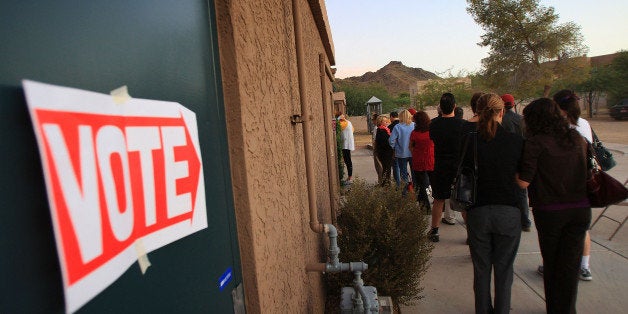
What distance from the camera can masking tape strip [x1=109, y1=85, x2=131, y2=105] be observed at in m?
0.73

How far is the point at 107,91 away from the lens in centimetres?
72

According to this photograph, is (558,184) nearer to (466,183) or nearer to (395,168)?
(466,183)

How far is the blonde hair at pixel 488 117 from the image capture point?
283 centimetres

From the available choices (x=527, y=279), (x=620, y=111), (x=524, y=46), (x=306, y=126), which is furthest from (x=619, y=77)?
(x=306, y=126)

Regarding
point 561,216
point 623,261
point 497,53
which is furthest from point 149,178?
point 497,53

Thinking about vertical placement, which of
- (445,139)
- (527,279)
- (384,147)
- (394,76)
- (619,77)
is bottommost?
(527,279)

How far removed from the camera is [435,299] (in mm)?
3688

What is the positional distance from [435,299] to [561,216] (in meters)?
1.47

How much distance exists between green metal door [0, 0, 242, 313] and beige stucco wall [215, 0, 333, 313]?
7cm

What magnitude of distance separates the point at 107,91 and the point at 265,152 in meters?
0.98

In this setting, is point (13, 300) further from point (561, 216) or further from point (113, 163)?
point (561, 216)

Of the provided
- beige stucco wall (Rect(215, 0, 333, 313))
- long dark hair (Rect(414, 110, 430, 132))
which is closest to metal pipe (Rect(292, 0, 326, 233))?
beige stucco wall (Rect(215, 0, 333, 313))

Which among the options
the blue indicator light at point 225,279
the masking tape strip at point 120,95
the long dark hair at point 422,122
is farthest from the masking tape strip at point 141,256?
the long dark hair at point 422,122

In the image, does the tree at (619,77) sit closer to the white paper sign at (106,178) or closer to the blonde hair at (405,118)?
the blonde hair at (405,118)
